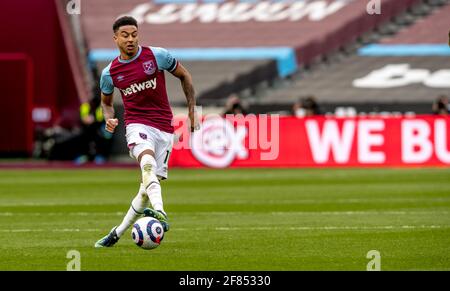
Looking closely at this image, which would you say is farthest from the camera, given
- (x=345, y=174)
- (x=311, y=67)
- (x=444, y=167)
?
(x=311, y=67)

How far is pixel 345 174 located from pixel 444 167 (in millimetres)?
3335

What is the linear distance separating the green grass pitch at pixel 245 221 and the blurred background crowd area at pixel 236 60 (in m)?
9.79

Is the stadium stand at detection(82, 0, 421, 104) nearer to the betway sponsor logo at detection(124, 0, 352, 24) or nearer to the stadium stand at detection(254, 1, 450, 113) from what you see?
the betway sponsor logo at detection(124, 0, 352, 24)

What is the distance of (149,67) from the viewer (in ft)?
39.7

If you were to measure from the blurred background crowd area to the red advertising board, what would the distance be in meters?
3.50

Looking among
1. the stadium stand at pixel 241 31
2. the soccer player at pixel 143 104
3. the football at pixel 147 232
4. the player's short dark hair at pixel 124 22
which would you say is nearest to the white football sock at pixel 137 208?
the soccer player at pixel 143 104

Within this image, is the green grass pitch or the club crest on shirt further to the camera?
the club crest on shirt

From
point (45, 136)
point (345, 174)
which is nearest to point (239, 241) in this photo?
point (345, 174)

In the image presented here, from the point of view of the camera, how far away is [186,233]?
45.2ft

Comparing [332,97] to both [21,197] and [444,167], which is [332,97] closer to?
[444,167]

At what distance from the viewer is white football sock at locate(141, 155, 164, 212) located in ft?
37.3

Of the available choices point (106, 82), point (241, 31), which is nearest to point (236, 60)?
point (241, 31)

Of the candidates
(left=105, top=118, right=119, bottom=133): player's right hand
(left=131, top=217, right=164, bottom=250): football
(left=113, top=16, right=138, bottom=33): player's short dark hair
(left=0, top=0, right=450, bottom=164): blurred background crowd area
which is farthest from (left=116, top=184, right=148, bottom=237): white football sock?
(left=0, top=0, right=450, bottom=164): blurred background crowd area

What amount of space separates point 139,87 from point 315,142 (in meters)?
18.0
